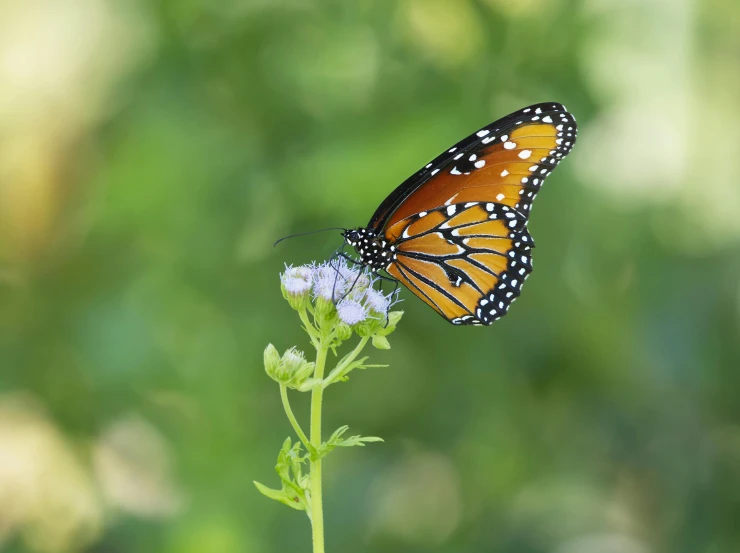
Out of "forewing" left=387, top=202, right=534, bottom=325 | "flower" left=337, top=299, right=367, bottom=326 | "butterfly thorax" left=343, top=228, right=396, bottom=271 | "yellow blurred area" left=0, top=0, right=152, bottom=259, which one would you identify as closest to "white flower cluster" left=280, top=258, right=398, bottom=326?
"flower" left=337, top=299, right=367, bottom=326

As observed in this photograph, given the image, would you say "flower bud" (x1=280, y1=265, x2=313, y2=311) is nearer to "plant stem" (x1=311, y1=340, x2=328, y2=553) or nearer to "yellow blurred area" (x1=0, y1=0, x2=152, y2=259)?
"plant stem" (x1=311, y1=340, x2=328, y2=553)

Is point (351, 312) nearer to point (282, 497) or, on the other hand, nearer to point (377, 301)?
point (377, 301)

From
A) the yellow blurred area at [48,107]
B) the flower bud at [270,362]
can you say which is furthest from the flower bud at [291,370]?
the yellow blurred area at [48,107]

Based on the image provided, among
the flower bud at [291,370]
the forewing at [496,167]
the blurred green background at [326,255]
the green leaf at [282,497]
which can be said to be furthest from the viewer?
the blurred green background at [326,255]

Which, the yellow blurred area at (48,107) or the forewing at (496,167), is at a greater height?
the yellow blurred area at (48,107)

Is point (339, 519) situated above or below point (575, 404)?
below

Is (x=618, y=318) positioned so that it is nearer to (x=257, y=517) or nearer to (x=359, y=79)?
(x=359, y=79)

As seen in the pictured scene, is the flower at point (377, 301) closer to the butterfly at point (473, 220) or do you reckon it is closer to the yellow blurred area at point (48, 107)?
the butterfly at point (473, 220)

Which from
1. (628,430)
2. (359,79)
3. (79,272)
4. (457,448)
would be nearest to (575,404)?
(628,430)
